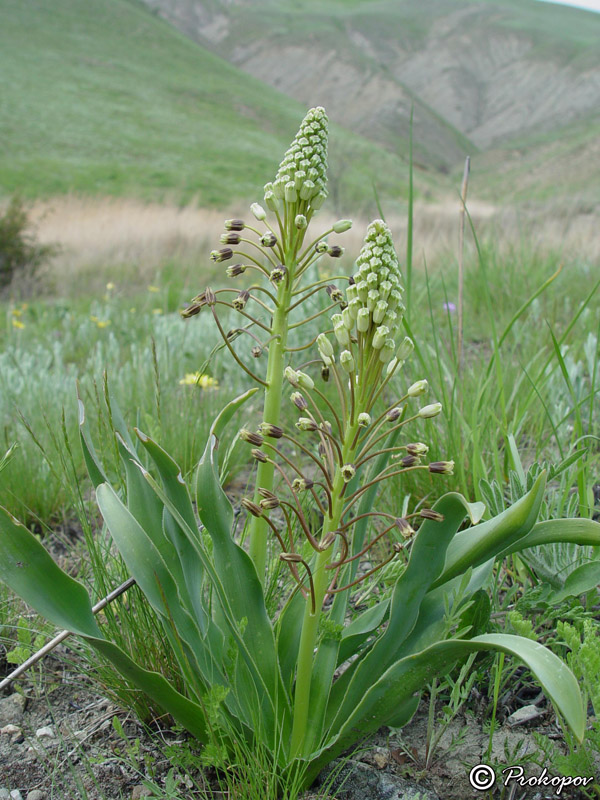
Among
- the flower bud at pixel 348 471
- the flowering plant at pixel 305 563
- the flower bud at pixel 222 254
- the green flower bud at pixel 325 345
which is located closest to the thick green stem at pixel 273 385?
the flowering plant at pixel 305 563

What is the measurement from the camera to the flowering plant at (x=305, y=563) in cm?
116

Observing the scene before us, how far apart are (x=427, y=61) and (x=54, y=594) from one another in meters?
112

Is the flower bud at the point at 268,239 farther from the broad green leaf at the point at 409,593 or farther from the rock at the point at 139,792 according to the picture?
the rock at the point at 139,792

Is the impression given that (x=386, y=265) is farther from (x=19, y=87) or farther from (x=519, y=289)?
(x=19, y=87)

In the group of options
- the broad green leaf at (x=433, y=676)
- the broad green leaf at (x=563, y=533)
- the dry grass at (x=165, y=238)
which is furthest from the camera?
the dry grass at (x=165, y=238)

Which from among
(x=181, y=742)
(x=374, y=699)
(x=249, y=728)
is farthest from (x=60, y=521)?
(x=374, y=699)

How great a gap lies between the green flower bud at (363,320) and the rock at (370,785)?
0.92m

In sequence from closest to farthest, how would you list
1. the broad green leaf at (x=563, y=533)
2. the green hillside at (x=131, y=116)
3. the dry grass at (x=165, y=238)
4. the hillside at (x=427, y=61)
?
the broad green leaf at (x=563, y=533), the dry grass at (x=165, y=238), the green hillside at (x=131, y=116), the hillside at (x=427, y=61)

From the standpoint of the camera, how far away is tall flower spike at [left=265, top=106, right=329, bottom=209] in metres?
1.40

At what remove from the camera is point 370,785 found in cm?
138

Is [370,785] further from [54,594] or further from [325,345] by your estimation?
[325,345]

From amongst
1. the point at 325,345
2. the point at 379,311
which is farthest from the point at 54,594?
the point at 379,311

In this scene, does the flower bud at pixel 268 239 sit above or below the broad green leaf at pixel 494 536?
above

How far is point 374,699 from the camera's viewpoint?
1228 mm
